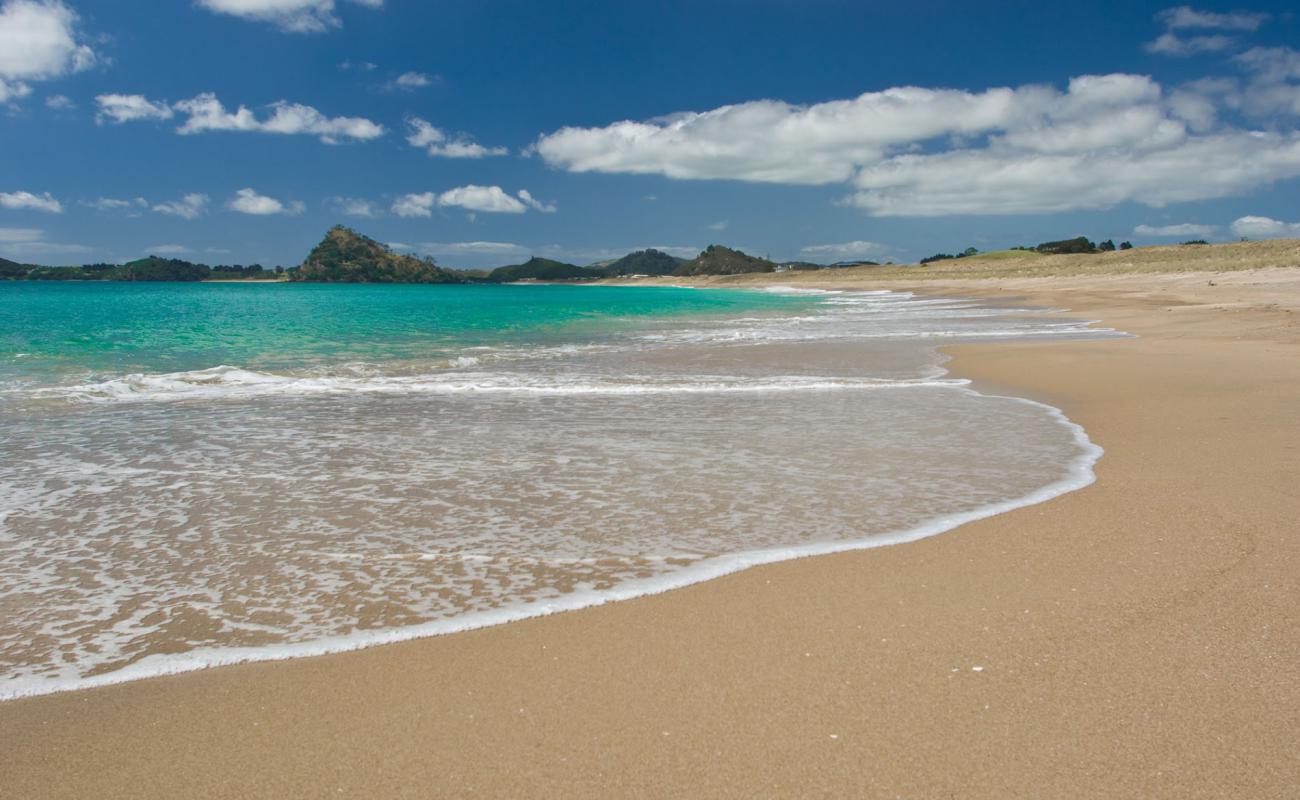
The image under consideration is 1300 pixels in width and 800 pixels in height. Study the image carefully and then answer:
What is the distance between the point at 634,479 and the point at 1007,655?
4.02 m

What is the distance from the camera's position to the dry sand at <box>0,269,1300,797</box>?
9.18ft

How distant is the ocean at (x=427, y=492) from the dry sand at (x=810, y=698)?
1.26 feet

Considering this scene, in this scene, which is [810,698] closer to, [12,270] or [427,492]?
[427,492]

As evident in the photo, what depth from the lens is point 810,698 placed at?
3.25m

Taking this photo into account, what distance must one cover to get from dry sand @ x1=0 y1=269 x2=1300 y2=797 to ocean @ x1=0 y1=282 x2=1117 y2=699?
0.38 meters

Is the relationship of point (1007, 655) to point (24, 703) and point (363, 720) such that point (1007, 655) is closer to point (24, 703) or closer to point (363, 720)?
point (363, 720)

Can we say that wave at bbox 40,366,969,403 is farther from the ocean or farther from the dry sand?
the dry sand

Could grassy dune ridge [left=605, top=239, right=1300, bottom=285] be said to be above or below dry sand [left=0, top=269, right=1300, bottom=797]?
above

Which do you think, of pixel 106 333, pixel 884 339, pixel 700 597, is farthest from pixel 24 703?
pixel 106 333

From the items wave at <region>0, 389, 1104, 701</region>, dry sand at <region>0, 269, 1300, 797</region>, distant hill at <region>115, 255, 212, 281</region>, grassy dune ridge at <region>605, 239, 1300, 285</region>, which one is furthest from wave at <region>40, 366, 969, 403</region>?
distant hill at <region>115, 255, 212, 281</region>

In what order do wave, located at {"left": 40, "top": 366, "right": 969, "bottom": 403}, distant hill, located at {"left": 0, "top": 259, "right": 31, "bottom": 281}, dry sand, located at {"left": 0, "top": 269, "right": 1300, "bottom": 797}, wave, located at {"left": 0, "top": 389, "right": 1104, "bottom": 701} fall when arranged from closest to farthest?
dry sand, located at {"left": 0, "top": 269, "right": 1300, "bottom": 797} → wave, located at {"left": 0, "top": 389, "right": 1104, "bottom": 701} → wave, located at {"left": 40, "top": 366, "right": 969, "bottom": 403} → distant hill, located at {"left": 0, "top": 259, "right": 31, "bottom": 281}

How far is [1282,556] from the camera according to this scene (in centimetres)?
472

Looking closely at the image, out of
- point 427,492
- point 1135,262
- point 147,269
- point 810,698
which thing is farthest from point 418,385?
point 147,269

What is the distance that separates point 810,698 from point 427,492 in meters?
4.43
